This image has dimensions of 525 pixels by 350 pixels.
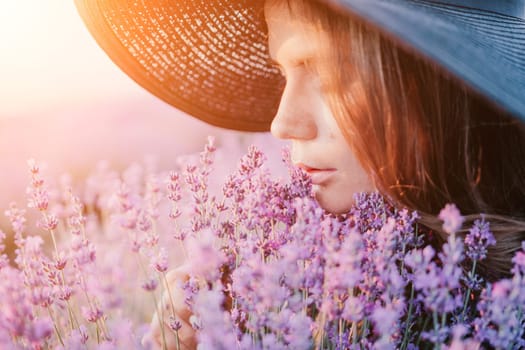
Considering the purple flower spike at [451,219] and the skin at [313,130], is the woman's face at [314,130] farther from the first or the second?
the purple flower spike at [451,219]

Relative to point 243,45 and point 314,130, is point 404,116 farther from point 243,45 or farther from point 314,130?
point 243,45

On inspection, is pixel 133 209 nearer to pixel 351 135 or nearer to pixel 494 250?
pixel 351 135

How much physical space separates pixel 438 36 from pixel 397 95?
0.26m

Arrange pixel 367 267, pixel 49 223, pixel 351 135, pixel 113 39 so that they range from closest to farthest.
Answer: pixel 367 267, pixel 49 223, pixel 351 135, pixel 113 39

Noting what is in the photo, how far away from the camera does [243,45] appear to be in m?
1.70

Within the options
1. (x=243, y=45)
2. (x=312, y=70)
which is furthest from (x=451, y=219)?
(x=243, y=45)

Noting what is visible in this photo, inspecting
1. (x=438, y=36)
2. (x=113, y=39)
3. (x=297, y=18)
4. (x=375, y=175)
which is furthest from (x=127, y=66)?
(x=438, y=36)

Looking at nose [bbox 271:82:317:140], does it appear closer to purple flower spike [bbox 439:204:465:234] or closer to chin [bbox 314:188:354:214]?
chin [bbox 314:188:354:214]

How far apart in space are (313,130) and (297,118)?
42mm

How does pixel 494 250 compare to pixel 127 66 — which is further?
pixel 127 66

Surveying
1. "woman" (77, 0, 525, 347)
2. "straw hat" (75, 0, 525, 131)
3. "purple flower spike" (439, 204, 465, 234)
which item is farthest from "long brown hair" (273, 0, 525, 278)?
"purple flower spike" (439, 204, 465, 234)

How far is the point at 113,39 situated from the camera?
4.99 feet

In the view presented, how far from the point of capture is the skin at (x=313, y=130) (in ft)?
3.91

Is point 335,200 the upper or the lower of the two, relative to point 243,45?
lower
